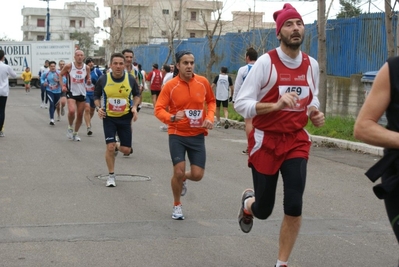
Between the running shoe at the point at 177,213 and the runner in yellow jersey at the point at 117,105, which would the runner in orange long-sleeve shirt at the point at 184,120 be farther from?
the runner in yellow jersey at the point at 117,105

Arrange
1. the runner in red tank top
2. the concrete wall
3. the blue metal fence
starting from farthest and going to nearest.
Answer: the concrete wall → the blue metal fence → the runner in red tank top

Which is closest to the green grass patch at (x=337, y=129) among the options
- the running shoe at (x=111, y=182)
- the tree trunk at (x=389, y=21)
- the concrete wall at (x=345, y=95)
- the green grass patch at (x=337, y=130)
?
the green grass patch at (x=337, y=130)

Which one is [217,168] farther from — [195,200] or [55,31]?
[55,31]

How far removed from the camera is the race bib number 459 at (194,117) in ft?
26.9

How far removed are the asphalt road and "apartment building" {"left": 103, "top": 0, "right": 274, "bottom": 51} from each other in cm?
3189

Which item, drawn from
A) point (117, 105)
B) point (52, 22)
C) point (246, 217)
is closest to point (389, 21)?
point (117, 105)

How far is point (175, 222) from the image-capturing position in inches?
313

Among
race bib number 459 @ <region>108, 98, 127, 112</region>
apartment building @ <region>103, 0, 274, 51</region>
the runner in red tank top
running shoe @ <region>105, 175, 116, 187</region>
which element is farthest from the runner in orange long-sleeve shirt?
apartment building @ <region>103, 0, 274, 51</region>

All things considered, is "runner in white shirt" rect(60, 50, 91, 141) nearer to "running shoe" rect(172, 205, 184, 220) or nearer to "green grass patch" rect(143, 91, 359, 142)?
"green grass patch" rect(143, 91, 359, 142)

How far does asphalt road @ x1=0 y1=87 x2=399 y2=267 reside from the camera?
6.52m

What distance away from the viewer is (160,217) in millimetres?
8203

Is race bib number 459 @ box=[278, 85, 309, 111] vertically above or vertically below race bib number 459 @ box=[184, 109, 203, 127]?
above

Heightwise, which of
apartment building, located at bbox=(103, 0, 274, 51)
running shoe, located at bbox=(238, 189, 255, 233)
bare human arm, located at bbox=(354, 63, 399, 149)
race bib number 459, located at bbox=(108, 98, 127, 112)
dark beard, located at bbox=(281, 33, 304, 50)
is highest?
apartment building, located at bbox=(103, 0, 274, 51)

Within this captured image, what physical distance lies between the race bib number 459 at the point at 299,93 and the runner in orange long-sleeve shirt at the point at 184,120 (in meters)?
2.39
